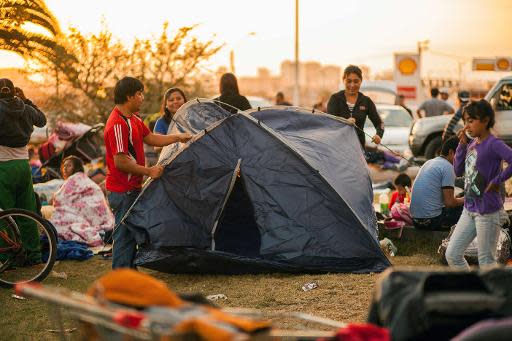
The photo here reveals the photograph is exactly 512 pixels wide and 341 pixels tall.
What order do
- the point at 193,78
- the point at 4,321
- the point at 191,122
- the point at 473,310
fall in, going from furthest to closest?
1. the point at 193,78
2. the point at 191,122
3. the point at 4,321
4. the point at 473,310

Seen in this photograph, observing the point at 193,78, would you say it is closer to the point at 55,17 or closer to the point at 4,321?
the point at 55,17

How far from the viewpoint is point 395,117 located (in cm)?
1991

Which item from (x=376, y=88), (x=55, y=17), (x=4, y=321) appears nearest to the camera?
(x=4, y=321)

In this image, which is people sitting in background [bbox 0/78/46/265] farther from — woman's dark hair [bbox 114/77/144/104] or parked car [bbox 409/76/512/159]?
parked car [bbox 409/76/512/159]

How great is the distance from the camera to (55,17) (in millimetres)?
11352

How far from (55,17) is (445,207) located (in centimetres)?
621

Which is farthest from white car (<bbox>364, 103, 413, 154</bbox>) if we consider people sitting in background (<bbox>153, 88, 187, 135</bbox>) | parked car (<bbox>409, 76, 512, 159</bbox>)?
people sitting in background (<bbox>153, 88, 187, 135</bbox>)

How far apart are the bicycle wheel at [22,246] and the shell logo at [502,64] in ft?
70.5

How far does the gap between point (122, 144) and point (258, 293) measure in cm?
170

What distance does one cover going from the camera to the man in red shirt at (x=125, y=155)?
6.66m

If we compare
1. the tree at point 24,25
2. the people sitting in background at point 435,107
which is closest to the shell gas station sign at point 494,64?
the people sitting in background at point 435,107

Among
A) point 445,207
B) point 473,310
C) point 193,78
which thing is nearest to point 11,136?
point 445,207

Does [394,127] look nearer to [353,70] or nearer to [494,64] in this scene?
[494,64]

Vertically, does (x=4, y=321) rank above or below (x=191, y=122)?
below
